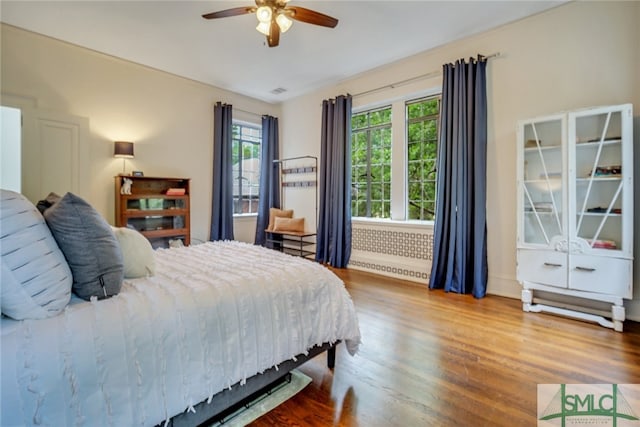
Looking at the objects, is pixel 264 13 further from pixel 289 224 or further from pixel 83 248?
pixel 289 224

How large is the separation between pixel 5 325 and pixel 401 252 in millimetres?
3928

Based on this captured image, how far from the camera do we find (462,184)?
350 cm

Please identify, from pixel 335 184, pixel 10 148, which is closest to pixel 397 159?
pixel 335 184

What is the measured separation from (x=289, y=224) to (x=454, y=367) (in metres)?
3.73

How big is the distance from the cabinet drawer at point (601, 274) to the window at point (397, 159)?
1.67m

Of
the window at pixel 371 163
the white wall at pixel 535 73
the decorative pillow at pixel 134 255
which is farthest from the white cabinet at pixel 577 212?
the decorative pillow at pixel 134 255

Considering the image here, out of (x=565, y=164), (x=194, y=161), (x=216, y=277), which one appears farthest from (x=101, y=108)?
(x=565, y=164)

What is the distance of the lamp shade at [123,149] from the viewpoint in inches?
150

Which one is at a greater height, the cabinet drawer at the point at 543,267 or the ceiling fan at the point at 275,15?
the ceiling fan at the point at 275,15

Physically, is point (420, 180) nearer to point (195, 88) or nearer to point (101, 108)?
point (195, 88)

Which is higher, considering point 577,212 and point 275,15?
point 275,15

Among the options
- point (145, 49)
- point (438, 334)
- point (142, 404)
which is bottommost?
point (438, 334)

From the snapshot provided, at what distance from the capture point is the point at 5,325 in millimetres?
962

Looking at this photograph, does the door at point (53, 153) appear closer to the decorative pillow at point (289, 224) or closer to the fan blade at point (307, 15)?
the decorative pillow at point (289, 224)
